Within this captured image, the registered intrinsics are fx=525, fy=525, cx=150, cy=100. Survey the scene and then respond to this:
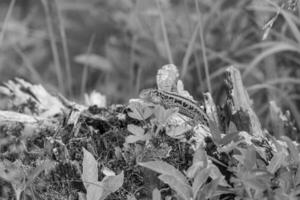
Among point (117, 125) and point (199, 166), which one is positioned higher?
point (117, 125)

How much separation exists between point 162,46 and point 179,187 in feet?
9.91

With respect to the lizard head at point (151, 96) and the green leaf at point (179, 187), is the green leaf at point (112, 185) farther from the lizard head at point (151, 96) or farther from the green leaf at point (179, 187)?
the lizard head at point (151, 96)

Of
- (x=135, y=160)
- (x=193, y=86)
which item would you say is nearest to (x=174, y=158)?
(x=135, y=160)

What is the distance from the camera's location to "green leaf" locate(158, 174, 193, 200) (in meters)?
1.96

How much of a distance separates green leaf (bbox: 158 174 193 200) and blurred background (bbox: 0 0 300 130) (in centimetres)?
157

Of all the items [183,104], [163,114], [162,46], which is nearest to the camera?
[163,114]

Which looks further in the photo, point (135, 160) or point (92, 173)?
point (135, 160)

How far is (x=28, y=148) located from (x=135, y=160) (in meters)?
0.75

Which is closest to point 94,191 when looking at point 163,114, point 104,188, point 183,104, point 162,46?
point 104,188

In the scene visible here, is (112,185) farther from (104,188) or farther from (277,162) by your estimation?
(277,162)

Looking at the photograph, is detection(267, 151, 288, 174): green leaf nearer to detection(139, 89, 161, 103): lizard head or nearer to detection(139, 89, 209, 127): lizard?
detection(139, 89, 209, 127): lizard

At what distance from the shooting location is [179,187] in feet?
6.44

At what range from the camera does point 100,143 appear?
8.21ft

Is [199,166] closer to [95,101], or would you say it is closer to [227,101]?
[227,101]
